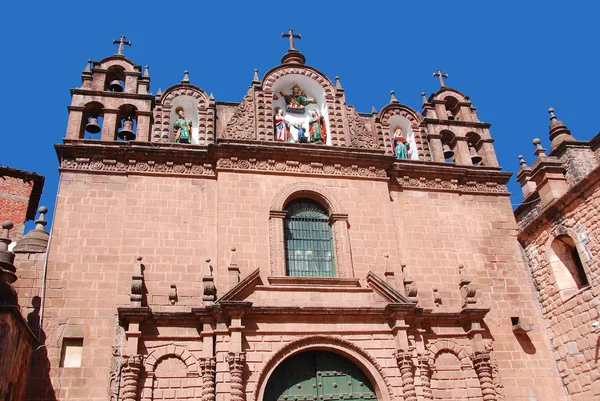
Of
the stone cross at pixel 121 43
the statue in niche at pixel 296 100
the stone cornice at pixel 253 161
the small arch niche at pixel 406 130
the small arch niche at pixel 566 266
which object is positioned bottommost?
the small arch niche at pixel 566 266

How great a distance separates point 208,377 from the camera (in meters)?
11.1

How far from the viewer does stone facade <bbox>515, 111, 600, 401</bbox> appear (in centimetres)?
1233

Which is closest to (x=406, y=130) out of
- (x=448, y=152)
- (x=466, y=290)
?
(x=448, y=152)

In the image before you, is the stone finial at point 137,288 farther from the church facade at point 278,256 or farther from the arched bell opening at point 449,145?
the arched bell opening at point 449,145

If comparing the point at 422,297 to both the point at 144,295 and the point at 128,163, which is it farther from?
the point at 128,163

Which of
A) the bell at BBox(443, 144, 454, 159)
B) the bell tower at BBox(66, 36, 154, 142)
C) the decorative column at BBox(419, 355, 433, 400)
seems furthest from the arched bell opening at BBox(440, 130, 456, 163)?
the bell tower at BBox(66, 36, 154, 142)

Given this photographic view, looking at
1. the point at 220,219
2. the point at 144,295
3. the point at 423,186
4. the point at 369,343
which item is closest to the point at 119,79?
the point at 220,219

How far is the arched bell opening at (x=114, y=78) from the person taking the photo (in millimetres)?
15727

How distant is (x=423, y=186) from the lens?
1520 centimetres

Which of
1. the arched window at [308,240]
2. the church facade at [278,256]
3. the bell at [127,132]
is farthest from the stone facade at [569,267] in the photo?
the bell at [127,132]

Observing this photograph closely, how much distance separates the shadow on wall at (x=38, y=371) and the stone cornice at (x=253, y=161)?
384 cm

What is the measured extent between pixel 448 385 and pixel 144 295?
6.83 m

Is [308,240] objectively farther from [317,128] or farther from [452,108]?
[452,108]

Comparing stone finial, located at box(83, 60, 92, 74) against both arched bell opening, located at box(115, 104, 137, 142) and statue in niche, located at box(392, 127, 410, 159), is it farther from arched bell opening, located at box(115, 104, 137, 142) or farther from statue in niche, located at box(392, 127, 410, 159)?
statue in niche, located at box(392, 127, 410, 159)
